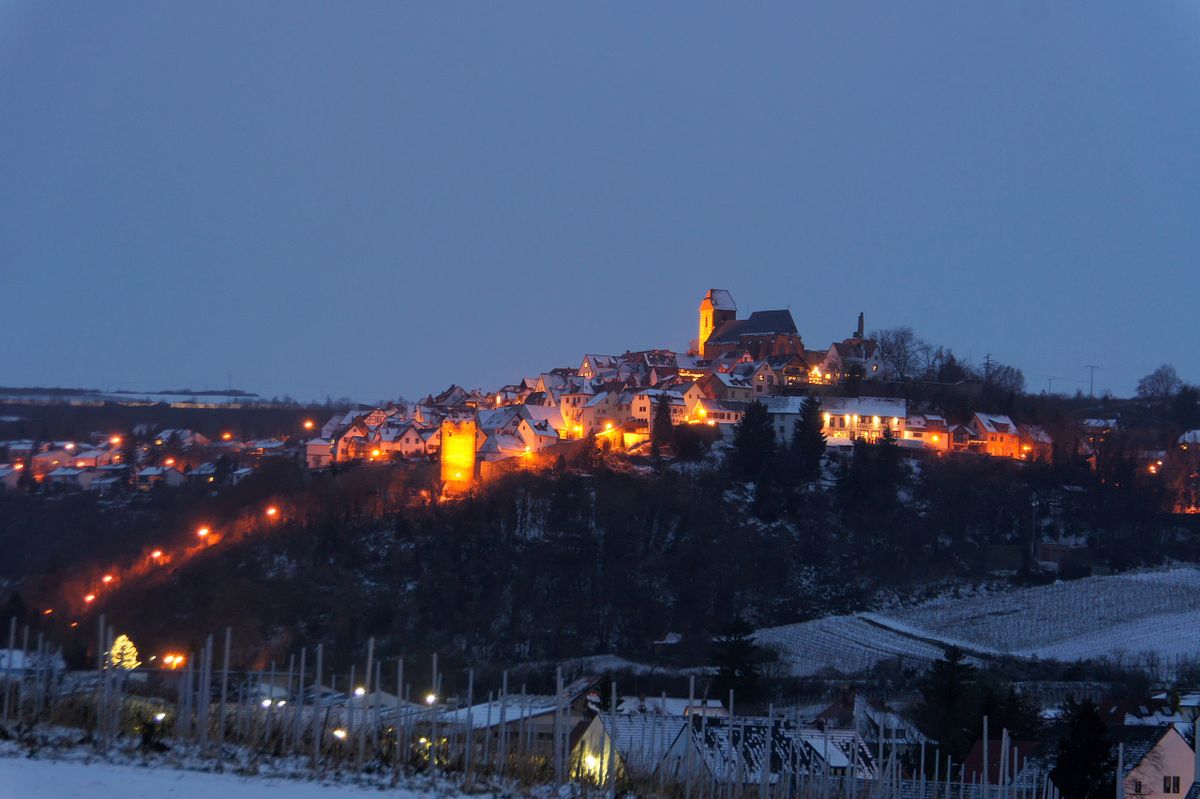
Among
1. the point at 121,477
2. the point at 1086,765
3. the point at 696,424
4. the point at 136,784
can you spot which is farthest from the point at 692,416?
the point at 136,784

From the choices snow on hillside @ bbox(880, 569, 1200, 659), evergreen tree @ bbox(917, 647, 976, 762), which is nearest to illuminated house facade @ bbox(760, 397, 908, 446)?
snow on hillside @ bbox(880, 569, 1200, 659)

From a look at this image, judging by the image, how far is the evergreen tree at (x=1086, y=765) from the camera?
13.7 metres

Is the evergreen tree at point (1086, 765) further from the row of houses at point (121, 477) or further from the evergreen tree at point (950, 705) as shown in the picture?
the row of houses at point (121, 477)

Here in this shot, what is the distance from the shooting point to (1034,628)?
28219 millimetres

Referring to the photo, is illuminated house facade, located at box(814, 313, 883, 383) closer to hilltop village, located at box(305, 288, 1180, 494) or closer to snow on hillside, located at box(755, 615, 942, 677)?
hilltop village, located at box(305, 288, 1180, 494)

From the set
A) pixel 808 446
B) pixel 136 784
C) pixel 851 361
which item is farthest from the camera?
pixel 851 361

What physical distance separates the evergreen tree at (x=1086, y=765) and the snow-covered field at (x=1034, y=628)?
10.9 metres

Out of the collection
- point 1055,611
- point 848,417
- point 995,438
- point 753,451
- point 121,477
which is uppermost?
point 848,417

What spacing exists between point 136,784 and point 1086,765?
11110 millimetres

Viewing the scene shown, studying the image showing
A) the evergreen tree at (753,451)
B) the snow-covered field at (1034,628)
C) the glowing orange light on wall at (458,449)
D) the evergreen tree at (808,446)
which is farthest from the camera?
the glowing orange light on wall at (458,449)

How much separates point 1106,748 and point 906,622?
1558cm

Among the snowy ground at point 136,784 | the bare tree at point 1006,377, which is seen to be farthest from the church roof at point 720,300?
the snowy ground at point 136,784

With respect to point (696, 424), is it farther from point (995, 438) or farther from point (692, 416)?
point (995, 438)

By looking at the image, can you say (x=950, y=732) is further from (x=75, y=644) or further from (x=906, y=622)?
(x=75, y=644)
